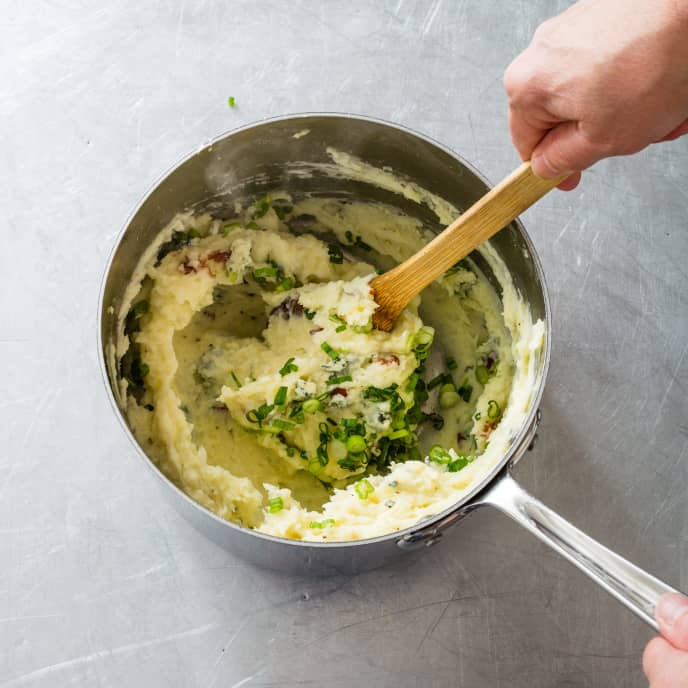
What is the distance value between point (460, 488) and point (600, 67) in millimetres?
750

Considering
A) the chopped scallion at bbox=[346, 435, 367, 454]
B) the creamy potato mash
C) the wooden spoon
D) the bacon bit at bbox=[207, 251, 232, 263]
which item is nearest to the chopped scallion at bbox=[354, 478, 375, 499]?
the creamy potato mash

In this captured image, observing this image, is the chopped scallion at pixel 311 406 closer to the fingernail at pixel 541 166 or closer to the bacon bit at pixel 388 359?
the bacon bit at pixel 388 359

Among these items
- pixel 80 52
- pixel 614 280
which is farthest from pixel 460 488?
pixel 80 52

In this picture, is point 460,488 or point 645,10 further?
point 460,488

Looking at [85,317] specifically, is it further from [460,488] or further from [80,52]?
[460,488]

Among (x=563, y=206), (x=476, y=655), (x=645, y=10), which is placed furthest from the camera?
(x=563, y=206)

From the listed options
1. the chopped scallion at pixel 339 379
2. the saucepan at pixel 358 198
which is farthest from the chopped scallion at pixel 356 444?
the saucepan at pixel 358 198

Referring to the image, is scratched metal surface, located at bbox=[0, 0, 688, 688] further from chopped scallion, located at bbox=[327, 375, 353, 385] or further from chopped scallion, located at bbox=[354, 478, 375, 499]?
chopped scallion, located at bbox=[327, 375, 353, 385]

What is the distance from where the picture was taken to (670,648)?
105cm

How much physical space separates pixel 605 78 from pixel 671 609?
0.72m

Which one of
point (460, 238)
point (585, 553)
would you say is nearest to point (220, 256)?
point (460, 238)

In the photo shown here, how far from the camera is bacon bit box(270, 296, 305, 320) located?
5.61 ft

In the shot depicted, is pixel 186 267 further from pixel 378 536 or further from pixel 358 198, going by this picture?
pixel 378 536

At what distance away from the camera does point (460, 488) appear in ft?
4.74
